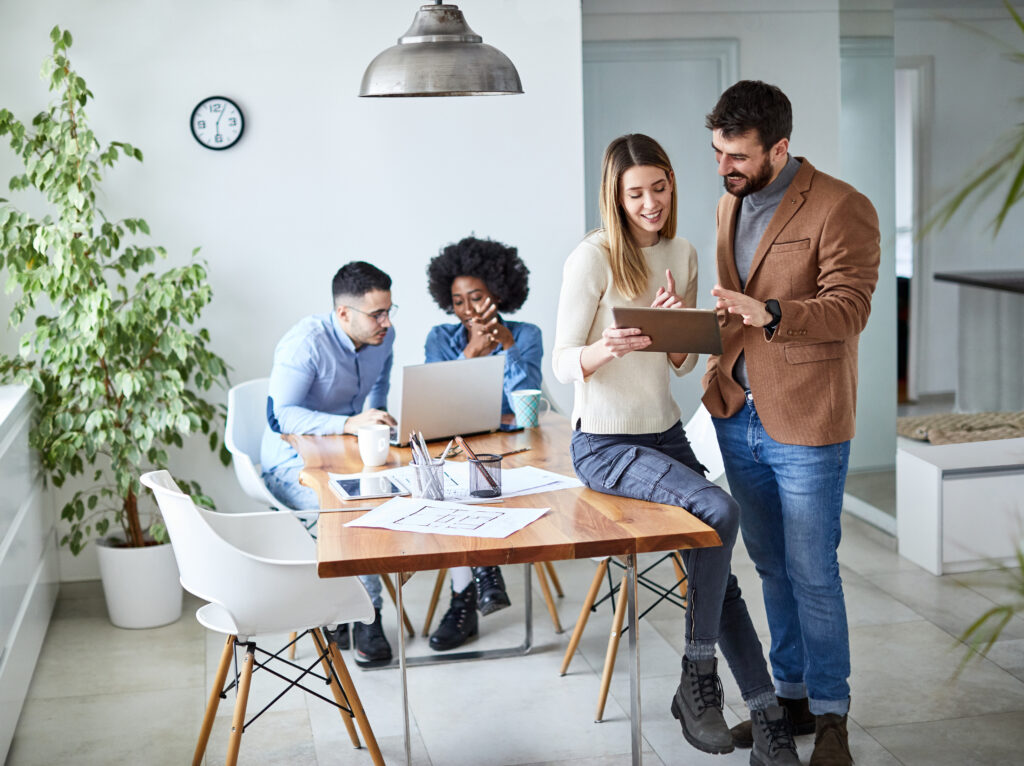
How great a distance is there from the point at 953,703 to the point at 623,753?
1.04 meters

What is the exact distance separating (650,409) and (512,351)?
1.41 meters

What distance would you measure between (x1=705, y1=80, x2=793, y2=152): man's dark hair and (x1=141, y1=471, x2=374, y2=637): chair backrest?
4.76ft

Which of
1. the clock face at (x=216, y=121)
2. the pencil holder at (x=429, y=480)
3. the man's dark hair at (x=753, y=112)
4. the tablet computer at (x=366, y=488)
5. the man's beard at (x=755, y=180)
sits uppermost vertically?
the clock face at (x=216, y=121)

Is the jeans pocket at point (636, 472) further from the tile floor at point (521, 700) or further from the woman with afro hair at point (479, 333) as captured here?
the woman with afro hair at point (479, 333)

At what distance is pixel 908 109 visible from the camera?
15.0 feet

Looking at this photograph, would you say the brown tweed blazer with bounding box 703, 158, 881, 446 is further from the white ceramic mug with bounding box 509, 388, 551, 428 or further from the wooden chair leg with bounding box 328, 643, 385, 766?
the wooden chair leg with bounding box 328, 643, 385, 766

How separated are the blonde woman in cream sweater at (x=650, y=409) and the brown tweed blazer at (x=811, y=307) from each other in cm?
19

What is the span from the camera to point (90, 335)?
3.87m

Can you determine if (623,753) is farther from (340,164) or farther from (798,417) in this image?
(340,164)

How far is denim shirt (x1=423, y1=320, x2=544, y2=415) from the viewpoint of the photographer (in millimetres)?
4000

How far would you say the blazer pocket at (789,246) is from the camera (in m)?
2.63

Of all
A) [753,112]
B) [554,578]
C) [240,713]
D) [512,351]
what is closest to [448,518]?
[240,713]

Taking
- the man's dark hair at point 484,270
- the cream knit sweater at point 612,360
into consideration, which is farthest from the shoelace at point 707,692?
the man's dark hair at point 484,270

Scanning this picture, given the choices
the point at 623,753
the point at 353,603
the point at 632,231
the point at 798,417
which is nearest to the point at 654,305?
the point at 632,231
